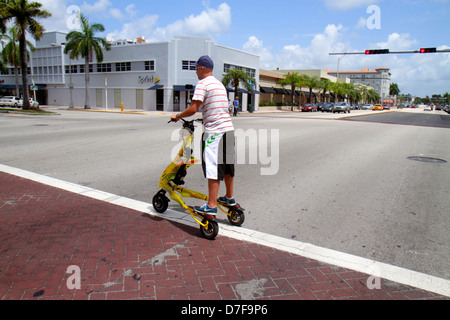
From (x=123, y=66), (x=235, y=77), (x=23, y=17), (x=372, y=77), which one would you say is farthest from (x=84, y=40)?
(x=372, y=77)

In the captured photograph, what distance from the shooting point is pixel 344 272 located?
3.19 m

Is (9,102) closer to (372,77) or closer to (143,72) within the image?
(143,72)

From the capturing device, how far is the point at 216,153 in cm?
382

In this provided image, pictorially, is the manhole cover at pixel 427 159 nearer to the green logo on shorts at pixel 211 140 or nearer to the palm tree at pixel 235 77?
the green logo on shorts at pixel 211 140

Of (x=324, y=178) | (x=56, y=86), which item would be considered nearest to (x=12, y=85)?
(x=56, y=86)

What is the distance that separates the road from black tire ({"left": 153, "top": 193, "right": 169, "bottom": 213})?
67 centimetres

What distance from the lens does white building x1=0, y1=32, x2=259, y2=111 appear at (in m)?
38.3

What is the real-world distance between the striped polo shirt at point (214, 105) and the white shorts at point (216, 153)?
81mm

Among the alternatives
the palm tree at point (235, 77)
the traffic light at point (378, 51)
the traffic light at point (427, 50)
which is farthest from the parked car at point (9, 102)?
the traffic light at point (427, 50)

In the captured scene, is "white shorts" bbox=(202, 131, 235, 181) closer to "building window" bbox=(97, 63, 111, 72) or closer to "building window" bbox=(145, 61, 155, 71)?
"building window" bbox=(145, 61, 155, 71)

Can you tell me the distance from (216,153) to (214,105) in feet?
1.81

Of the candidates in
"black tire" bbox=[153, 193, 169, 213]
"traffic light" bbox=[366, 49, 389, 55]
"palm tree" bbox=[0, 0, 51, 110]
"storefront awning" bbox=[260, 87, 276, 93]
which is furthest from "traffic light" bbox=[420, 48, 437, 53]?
"palm tree" bbox=[0, 0, 51, 110]

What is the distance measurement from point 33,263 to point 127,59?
1617 inches

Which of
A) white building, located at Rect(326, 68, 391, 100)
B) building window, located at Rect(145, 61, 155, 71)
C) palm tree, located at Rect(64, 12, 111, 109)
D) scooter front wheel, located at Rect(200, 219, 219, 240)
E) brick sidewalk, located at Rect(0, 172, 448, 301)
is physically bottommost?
brick sidewalk, located at Rect(0, 172, 448, 301)
